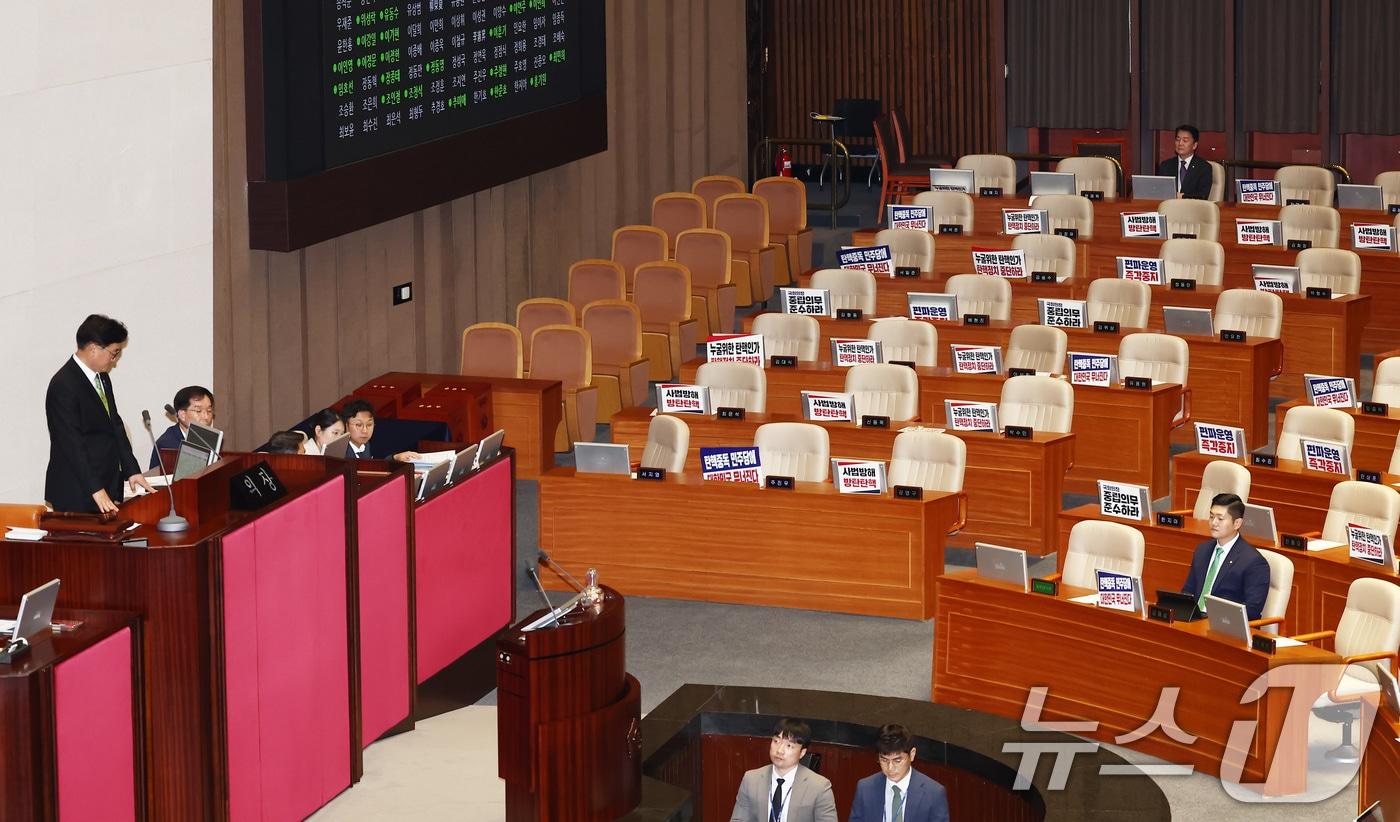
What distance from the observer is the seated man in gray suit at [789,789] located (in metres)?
6.57

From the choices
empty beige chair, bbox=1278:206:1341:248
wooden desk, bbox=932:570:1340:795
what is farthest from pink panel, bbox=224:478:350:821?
empty beige chair, bbox=1278:206:1341:248

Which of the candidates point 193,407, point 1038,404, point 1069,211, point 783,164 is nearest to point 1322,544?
point 1038,404

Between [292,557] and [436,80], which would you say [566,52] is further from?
[292,557]

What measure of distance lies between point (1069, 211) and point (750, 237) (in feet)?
7.41

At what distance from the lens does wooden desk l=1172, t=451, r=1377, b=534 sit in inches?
373

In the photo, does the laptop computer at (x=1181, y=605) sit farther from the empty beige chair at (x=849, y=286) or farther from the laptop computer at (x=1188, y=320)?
the empty beige chair at (x=849, y=286)

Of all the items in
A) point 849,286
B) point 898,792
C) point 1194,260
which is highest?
point 1194,260

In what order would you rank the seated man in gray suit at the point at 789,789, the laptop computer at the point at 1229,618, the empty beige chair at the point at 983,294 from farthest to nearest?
the empty beige chair at the point at 983,294
the laptop computer at the point at 1229,618
the seated man in gray suit at the point at 789,789

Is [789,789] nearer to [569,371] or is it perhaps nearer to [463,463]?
[463,463]

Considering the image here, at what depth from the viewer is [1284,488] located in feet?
31.7

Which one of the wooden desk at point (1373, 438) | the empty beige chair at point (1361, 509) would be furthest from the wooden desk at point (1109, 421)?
the empty beige chair at point (1361, 509)

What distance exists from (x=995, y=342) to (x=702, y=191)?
4.02m

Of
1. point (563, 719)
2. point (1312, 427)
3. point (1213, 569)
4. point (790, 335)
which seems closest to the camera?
point (563, 719)

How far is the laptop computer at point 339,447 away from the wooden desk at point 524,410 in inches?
124
